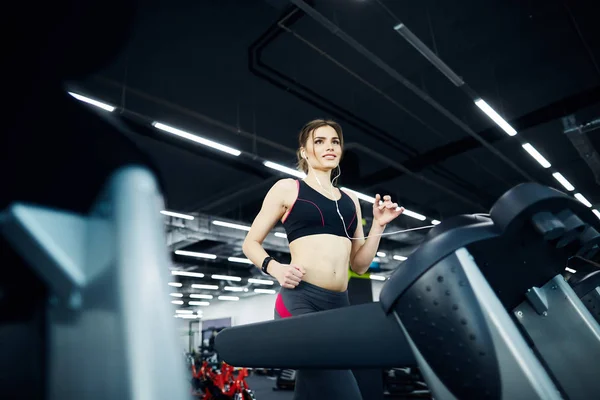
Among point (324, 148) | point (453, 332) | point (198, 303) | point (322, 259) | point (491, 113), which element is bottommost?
point (453, 332)

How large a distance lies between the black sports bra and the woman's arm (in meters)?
0.07

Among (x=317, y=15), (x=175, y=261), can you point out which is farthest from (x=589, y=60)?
(x=175, y=261)

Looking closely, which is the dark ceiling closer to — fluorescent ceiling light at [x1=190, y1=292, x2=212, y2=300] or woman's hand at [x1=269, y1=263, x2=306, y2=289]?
woman's hand at [x1=269, y1=263, x2=306, y2=289]

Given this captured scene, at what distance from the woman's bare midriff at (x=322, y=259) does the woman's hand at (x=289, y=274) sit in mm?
83

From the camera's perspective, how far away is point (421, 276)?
1.17 feet

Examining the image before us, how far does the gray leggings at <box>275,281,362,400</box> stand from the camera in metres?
0.79

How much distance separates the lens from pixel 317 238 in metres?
0.93

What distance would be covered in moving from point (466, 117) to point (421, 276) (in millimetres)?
5790

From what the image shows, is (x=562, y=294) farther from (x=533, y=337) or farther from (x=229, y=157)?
(x=229, y=157)

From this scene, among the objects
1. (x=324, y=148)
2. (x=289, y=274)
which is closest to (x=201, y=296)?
(x=324, y=148)

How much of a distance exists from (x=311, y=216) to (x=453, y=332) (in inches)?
24.5

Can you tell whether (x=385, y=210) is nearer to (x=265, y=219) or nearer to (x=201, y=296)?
(x=265, y=219)

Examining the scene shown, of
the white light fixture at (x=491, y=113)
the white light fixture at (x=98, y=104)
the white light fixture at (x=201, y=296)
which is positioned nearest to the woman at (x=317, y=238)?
the white light fixture at (x=98, y=104)

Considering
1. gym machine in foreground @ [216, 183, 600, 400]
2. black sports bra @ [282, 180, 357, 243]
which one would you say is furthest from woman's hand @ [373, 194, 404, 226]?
gym machine in foreground @ [216, 183, 600, 400]
